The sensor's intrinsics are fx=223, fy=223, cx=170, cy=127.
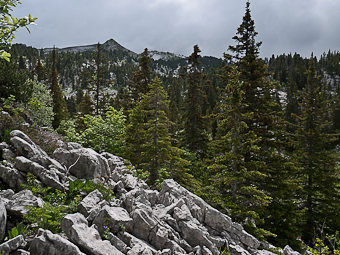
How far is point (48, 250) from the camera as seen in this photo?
5.16 metres

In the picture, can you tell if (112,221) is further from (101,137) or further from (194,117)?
(194,117)

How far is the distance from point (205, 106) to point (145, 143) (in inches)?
2290

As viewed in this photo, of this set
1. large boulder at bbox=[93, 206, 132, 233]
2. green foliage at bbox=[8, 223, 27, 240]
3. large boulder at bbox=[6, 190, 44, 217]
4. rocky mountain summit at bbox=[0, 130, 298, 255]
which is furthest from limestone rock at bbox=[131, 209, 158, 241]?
green foliage at bbox=[8, 223, 27, 240]

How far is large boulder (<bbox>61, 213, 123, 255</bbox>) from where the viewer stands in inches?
218

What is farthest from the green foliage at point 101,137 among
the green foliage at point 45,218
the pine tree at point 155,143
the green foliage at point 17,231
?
the green foliage at point 17,231

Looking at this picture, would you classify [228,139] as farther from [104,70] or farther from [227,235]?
[104,70]

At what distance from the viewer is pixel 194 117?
2556 cm

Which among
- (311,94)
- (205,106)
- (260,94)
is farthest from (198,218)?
(205,106)

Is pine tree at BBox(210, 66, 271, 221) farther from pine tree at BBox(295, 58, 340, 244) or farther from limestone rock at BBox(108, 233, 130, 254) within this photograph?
limestone rock at BBox(108, 233, 130, 254)

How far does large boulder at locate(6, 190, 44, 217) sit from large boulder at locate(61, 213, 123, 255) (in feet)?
4.14

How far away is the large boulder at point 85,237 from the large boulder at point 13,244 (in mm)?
A: 912

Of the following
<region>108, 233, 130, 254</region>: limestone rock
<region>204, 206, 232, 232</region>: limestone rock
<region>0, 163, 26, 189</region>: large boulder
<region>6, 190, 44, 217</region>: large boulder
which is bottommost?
<region>204, 206, 232, 232</region>: limestone rock

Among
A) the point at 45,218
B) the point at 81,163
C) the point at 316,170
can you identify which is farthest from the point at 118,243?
the point at 316,170

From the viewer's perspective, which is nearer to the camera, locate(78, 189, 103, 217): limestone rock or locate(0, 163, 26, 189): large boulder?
locate(78, 189, 103, 217): limestone rock
